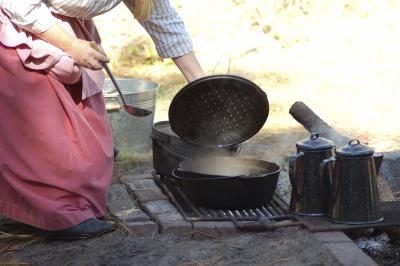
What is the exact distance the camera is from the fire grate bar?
3.40 metres

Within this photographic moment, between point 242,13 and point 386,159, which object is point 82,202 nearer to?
point 386,159

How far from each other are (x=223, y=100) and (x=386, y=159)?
3.20ft

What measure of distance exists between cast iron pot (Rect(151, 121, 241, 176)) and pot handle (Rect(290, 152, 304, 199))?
0.54m

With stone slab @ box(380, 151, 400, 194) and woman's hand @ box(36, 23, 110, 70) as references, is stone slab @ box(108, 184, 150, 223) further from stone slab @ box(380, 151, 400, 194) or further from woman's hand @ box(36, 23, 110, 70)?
stone slab @ box(380, 151, 400, 194)

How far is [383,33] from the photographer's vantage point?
8.05 m

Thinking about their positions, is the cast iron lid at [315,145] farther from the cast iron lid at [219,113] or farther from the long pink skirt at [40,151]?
the long pink skirt at [40,151]

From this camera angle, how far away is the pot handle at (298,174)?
10.9 feet

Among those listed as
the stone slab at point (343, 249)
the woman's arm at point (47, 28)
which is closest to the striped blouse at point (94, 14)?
the woman's arm at point (47, 28)

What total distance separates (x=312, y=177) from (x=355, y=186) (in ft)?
0.74

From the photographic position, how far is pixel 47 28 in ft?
10.3

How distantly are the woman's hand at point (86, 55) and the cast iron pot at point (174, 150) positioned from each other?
84 cm

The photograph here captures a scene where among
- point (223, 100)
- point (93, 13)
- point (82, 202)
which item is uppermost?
point (93, 13)

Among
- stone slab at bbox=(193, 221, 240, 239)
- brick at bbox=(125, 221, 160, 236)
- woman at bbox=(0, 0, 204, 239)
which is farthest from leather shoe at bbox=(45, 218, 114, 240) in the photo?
stone slab at bbox=(193, 221, 240, 239)

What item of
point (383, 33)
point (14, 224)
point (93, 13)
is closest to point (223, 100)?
point (93, 13)
